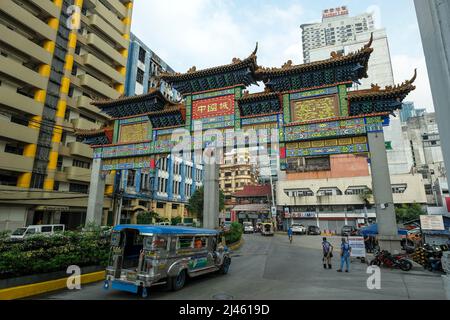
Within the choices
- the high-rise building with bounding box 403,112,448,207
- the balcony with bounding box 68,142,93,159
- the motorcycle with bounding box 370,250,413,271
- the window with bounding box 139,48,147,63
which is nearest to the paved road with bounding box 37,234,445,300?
the motorcycle with bounding box 370,250,413,271

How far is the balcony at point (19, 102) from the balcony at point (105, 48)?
1128 centimetres

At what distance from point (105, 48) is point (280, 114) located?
29361mm

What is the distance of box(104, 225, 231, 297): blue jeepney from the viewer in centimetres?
784

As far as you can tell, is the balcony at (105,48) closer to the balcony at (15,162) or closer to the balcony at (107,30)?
the balcony at (107,30)

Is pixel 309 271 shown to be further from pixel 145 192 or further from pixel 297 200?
pixel 297 200

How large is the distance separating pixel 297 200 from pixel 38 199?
38.5 metres

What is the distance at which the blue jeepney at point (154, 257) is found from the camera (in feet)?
25.7

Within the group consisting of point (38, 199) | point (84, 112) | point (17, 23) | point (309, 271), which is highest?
point (17, 23)

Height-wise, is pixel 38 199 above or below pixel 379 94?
below

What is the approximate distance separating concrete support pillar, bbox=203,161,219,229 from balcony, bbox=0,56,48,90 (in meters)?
21.9

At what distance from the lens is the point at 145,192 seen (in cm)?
3812
